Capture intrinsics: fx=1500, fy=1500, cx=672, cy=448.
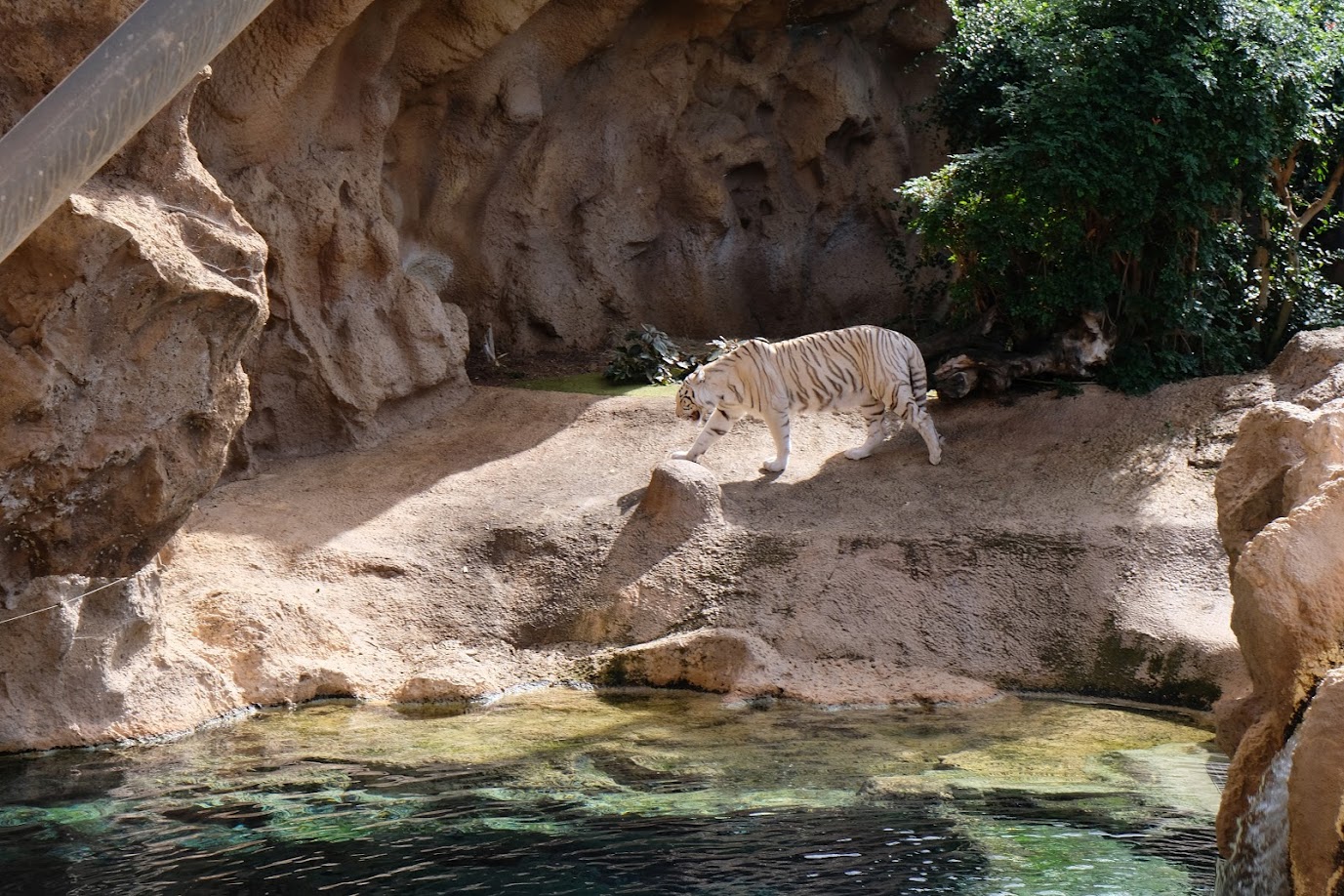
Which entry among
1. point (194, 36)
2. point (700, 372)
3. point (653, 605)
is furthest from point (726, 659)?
point (194, 36)

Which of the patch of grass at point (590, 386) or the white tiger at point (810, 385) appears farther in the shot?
the patch of grass at point (590, 386)

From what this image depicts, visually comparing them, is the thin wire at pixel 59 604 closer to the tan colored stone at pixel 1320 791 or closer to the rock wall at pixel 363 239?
the rock wall at pixel 363 239

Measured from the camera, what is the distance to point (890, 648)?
8.90m

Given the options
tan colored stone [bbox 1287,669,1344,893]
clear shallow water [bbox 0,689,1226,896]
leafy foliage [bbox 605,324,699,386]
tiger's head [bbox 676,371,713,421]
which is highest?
leafy foliage [bbox 605,324,699,386]

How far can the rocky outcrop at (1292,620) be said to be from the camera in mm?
3900

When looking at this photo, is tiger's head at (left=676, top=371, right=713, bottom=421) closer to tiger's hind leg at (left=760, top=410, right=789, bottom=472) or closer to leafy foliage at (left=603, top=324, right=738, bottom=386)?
tiger's hind leg at (left=760, top=410, right=789, bottom=472)

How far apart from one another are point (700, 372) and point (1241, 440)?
5.79m

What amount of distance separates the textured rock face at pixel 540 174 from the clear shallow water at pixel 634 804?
492cm

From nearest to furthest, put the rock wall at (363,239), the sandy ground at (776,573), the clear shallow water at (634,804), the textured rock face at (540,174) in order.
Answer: the clear shallow water at (634,804), the rock wall at (363,239), the sandy ground at (776,573), the textured rock face at (540,174)

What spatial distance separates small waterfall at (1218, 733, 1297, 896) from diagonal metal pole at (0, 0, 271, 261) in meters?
4.06

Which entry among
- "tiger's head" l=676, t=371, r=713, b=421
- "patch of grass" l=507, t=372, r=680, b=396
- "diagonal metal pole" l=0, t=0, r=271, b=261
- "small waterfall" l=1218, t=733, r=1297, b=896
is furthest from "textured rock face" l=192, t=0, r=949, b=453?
"small waterfall" l=1218, t=733, r=1297, b=896

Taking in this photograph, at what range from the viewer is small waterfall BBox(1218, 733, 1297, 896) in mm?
4445

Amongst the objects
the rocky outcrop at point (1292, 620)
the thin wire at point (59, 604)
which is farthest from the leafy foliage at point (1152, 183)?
the thin wire at point (59, 604)

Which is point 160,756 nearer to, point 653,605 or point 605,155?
point 653,605
